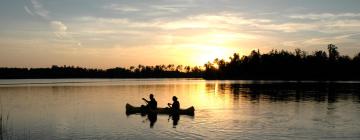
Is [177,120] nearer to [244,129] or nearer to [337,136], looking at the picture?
[244,129]

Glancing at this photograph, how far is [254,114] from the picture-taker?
1396 inches

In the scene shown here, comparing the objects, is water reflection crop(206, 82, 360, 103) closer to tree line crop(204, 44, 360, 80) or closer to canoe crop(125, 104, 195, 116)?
canoe crop(125, 104, 195, 116)

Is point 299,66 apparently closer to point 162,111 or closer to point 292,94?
point 292,94

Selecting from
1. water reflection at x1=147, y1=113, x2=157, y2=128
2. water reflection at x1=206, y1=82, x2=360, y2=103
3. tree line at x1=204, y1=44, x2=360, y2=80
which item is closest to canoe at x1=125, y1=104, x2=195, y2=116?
water reflection at x1=147, y1=113, x2=157, y2=128

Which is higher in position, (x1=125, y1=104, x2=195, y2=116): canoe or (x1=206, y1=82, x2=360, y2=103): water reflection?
(x1=206, y1=82, x2=360, y2=103): water reflection

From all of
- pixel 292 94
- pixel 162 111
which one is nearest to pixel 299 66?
pixel 292 94

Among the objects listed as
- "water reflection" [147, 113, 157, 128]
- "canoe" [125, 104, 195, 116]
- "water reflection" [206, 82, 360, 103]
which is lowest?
"water reflection" [147, 113, 157, 128]

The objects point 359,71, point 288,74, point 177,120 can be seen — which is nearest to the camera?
point 177,120

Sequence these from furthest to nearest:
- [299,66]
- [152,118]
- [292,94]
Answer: [299,66] < [292,94] < [152,118]

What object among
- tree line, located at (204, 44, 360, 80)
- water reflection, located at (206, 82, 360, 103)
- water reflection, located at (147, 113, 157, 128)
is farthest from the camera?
tree line, located at (204, 44, 360, 80)

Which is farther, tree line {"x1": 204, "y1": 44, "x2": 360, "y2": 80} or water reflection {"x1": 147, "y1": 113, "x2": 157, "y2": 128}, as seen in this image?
tree line {"x1": 204, "y1": 44, "x2": 360, "y2": 80}

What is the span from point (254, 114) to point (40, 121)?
56.2 ft

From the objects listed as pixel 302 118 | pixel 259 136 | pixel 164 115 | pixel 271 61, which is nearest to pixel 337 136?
pixel 259 136

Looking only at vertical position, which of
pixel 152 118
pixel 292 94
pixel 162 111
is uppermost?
pixel 292 94
